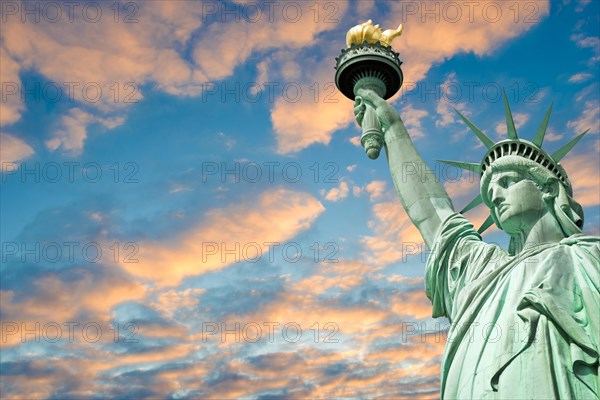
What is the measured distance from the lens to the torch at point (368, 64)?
50.7 ft

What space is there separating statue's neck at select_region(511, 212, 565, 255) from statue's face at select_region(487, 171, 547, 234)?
2.8 inches

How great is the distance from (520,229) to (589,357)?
2.88 metres

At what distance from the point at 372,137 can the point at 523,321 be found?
209 inches

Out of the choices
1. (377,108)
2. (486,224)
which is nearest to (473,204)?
(486,224)

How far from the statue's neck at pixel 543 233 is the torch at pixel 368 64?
4.36 metres

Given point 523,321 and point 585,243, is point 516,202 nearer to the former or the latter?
point 585,243

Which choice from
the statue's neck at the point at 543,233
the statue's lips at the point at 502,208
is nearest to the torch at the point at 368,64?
the statue's lips at the point at 502,208

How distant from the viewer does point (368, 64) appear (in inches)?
610

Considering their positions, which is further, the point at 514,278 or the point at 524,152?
the point at 524,152

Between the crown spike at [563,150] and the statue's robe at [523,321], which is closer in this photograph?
the statue's robe at [523,321]

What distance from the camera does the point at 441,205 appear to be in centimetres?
1373

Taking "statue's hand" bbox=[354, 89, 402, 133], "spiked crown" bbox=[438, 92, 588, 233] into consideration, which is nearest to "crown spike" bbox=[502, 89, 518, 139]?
"spiked crown" bbox=[438, 92, 588, 233]

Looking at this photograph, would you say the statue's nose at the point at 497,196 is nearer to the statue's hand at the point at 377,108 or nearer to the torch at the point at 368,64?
the statue's hand at the point at 377,108

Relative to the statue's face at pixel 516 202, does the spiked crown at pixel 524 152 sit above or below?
above
